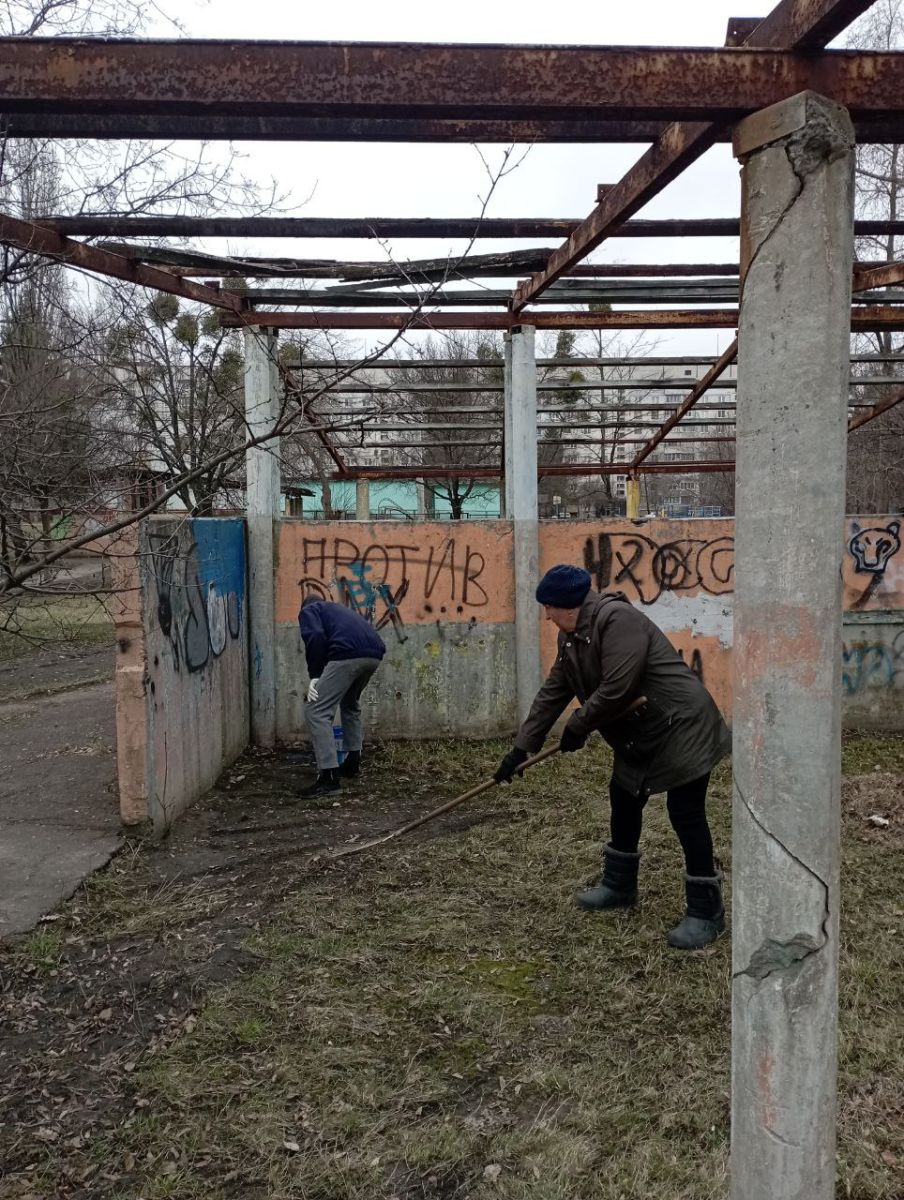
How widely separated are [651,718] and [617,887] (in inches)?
40.5

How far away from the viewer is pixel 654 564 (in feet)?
27.7

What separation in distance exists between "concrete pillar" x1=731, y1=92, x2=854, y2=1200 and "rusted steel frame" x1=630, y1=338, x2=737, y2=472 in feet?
22.3

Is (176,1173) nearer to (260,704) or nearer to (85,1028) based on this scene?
(85,1028)

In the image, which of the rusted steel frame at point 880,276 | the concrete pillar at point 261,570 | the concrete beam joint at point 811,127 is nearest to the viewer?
the concrete beam joint at point 811,127

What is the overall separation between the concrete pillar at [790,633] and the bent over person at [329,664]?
4.78 metres

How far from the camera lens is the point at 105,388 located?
24.8ft

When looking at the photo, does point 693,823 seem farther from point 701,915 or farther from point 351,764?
point 351,764

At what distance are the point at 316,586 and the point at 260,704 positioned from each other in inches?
46.0

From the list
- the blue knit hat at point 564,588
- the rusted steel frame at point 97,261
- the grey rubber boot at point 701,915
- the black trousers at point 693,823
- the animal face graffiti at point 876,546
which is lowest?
the grey rubber boot at point 701,915

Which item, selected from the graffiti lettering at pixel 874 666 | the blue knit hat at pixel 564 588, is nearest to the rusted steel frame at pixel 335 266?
the blue knit hat at pixel 564 588

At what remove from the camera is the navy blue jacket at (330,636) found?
6941 mm

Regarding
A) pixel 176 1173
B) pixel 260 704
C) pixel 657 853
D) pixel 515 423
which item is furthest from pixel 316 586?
pixel 176 1173

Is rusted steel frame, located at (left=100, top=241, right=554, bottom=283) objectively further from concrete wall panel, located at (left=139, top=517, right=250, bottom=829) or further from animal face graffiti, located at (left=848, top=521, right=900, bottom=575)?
animal face graffiti, located at (left=848, top=521, right=900, bottom=575)

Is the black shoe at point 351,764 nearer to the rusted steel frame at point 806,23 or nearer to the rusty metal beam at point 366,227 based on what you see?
the rusty metal beam at point 366,227
